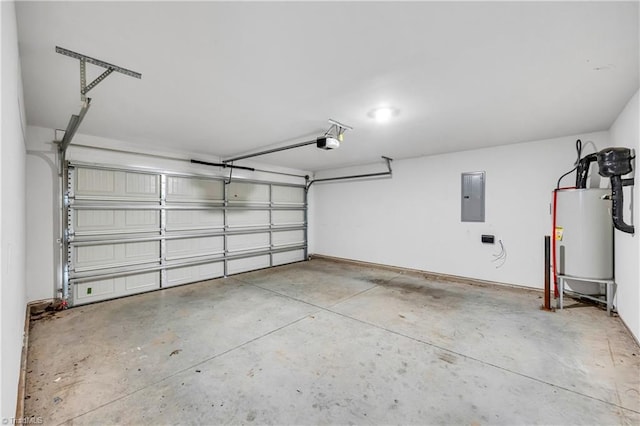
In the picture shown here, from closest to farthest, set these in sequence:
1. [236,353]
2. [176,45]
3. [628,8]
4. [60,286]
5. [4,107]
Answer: [4,107], [628,8], [176,45], [236,353], [60,286]

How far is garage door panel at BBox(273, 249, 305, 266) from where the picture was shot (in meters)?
6.45

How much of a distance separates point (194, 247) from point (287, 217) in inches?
94.5

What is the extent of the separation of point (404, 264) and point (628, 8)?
15.6 ft

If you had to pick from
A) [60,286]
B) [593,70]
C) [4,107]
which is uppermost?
[593,70]

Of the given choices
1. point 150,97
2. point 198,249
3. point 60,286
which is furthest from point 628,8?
point 60,286

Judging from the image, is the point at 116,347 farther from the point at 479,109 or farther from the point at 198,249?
the point at 479,109

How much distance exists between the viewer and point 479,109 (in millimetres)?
2873

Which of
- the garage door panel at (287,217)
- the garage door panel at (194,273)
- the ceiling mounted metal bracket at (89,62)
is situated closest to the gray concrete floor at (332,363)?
the garage door panel at (194,273)

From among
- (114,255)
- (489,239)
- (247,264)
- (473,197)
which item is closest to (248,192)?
(247,264)

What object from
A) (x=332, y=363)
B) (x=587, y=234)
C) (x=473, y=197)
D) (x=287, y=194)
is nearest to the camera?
(x=332, y=363)

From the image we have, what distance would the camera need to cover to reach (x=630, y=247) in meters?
2.69

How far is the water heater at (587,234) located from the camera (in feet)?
10.6

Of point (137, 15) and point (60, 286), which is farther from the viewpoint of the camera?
point (60, 286)

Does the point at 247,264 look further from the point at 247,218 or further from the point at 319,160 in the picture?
the point at 319,160
